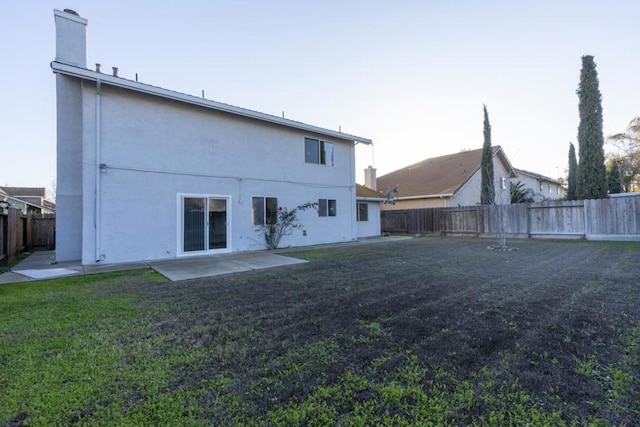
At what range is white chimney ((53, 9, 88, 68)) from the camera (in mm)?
8734

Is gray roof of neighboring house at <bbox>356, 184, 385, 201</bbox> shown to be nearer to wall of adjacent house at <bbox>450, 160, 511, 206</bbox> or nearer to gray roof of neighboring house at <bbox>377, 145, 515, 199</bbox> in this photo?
gray roof of neighboring house at <bbox>377, 145, 515, 199</bbox>

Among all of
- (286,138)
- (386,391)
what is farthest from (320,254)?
(386,391)

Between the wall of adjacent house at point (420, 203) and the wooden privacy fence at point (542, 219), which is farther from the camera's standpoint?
the wall of adjacent house at point (420, 203)

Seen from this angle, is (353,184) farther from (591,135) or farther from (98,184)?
(591,135)

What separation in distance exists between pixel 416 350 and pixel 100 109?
10407mm

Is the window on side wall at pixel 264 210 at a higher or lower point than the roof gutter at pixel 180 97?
lower

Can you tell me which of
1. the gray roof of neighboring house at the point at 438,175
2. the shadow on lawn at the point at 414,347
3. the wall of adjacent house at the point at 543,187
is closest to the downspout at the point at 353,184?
the gray roof of neighboring house at the point at 438,175

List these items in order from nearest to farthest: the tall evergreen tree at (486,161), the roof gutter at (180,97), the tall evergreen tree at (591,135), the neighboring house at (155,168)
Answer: the roof gutter at (180,97)
the neighboring house at (155,168)
the tall evergreen tree at (591,135)
the tall evergreen tree at (486,161)

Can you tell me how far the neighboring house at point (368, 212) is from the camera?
56.8ft

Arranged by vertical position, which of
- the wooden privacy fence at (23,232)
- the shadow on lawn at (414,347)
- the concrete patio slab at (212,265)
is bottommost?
the shadow on lawn at (414,347)

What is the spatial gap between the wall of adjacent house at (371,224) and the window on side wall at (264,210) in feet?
21.6

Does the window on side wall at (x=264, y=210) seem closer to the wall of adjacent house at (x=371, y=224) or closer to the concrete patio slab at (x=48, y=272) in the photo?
the concrete patio slab at (x=48, y=272)

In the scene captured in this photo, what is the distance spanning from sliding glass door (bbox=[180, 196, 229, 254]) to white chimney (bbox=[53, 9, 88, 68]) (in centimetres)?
505

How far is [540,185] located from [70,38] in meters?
37.0
